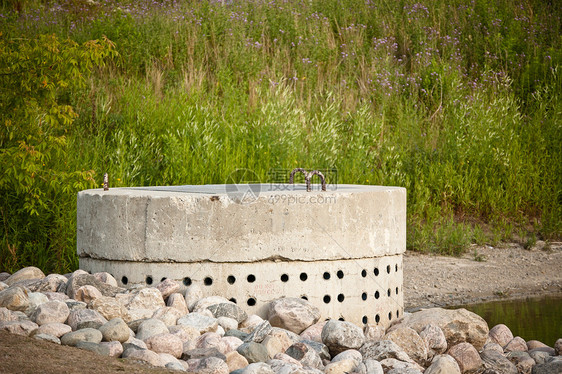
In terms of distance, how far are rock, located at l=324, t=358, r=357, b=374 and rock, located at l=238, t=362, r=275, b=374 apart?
0.44 metres

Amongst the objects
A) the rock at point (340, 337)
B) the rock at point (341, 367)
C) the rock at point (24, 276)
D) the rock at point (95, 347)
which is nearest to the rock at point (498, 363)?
the rock at point (340, 337)

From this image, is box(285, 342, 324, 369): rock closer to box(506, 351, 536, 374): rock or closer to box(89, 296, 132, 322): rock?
box(89, 296, 132, 322): rock

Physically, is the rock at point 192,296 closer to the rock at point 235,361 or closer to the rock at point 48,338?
the rock at point 235,361

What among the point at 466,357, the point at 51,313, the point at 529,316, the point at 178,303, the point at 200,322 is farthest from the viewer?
the point at 529,316

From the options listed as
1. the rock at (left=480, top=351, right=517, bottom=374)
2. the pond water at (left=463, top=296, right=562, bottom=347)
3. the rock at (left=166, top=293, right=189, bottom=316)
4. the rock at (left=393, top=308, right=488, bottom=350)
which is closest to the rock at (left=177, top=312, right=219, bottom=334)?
the rock at (left=166, top=293, right=189, bottom=316)

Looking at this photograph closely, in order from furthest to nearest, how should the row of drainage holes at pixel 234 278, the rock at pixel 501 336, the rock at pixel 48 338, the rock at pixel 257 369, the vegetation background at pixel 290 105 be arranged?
the vegetation background at pixel 290 105 → the rock at pixel 501 336 → the row of drainage holes at pixel 234 278 → the rock at pixel 48 338 → the rock at pixel 257 369

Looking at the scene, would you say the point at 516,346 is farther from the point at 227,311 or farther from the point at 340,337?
the point at 227,311

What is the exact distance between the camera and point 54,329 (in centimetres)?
412

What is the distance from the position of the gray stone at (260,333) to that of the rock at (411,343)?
0.87m

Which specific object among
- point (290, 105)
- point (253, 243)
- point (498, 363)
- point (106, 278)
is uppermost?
point (290, 105)

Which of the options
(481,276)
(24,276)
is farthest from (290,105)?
(24,276)

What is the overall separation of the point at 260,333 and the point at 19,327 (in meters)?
1.53

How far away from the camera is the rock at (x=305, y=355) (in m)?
4.21

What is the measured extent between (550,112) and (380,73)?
2936mm
